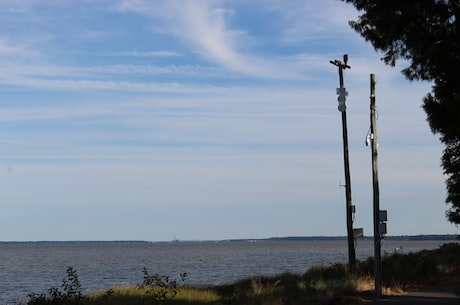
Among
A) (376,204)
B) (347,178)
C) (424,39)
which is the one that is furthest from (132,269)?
(424,39)

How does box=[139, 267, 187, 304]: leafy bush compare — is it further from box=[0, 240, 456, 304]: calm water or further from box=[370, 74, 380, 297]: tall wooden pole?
box=[0, 240, 456, 304]: calm water

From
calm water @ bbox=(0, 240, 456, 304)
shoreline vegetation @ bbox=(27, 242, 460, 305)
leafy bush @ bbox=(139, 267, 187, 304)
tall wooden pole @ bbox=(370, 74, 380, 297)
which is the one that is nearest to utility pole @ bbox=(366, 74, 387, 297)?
tall wooden pole @ bbox=(370, 74, 380, 297)

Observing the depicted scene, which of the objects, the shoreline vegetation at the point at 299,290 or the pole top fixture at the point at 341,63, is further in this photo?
the pole top fixture at the point at 341,63

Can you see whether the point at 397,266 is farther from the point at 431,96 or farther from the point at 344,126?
the point at 431,96

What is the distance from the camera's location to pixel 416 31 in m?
13.0

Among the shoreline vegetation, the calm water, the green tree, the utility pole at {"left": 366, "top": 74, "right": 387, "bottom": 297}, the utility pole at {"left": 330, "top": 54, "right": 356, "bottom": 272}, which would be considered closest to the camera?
the green tree

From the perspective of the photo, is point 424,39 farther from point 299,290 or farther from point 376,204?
point 299,290

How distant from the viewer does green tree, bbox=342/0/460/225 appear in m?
13.0

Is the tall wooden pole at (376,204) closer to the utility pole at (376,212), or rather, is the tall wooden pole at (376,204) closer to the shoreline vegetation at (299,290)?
the utility pole at (376,212)

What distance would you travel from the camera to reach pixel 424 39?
1308 cm

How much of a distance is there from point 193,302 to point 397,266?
9409mm

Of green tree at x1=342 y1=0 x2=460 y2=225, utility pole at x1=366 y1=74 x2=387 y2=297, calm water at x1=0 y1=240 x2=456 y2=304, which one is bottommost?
calm water at x1=0 y1=240 x2=456 y2=304

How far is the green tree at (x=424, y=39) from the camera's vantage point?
12969mm

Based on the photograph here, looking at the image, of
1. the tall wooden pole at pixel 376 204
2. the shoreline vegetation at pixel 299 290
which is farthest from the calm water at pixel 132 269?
the tall wooden pole at pixel 376 204
